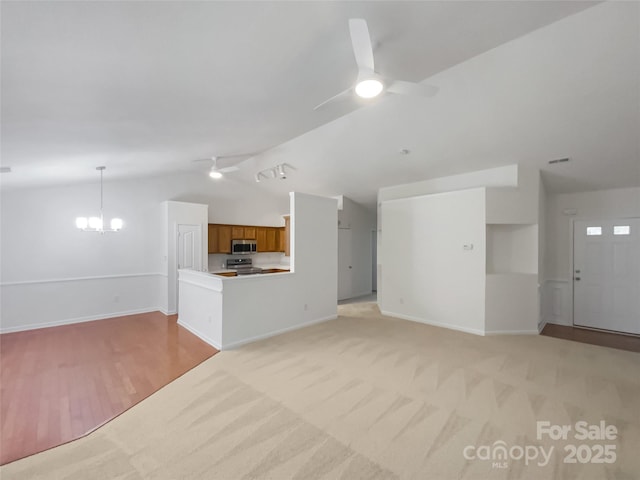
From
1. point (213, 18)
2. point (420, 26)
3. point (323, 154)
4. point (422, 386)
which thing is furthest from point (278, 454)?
point (323, 154)

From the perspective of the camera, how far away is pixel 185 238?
6406 millimetres

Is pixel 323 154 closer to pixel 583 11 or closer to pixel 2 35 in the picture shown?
pixel 583 11

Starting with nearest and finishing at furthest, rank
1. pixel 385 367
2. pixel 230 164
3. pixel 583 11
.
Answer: pixel 583 11 < pixel 385 367 < pixel 230 164

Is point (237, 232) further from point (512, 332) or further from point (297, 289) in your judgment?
point (512, 332)

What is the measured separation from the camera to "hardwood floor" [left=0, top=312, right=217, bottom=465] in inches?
97.0

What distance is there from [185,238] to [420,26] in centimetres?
592

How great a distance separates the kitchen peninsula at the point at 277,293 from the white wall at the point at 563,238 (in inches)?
171

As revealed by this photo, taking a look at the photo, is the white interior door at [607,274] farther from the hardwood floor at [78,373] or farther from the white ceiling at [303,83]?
the hardwood floor at [78,373]

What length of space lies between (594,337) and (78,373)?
7.75 meters

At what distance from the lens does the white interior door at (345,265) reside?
7855mm

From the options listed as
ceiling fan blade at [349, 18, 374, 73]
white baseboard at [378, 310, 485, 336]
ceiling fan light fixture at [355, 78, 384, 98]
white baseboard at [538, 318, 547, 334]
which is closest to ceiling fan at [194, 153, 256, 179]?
ceiling fan light fixture at [355, 78, 384, 98]

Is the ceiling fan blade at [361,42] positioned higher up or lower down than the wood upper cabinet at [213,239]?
higher up

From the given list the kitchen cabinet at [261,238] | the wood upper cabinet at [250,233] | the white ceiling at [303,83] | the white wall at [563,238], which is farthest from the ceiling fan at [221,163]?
the white wall at [563,238]

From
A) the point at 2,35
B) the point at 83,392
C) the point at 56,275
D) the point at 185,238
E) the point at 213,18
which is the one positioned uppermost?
the point at 213,18
